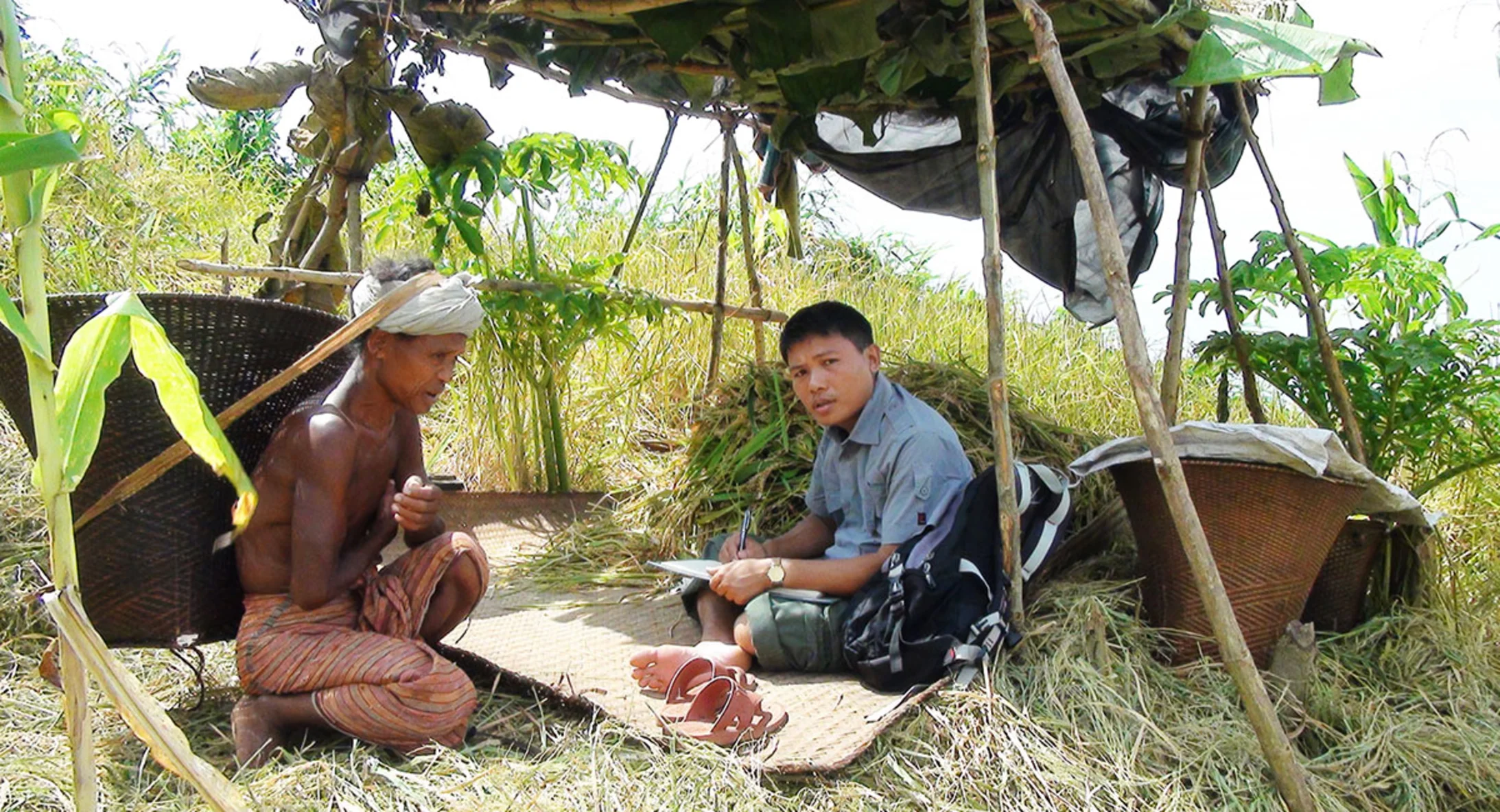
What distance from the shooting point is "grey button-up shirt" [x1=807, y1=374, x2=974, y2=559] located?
3.04 meters

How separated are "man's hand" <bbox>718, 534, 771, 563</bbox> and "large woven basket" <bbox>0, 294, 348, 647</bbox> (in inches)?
53.2

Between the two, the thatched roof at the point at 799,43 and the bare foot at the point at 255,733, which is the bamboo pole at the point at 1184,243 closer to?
the thatched roof at the point at 799,43

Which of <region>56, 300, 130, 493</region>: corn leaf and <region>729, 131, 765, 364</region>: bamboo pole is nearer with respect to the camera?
<region>56, 300, 130, 493</region>: corn leaf

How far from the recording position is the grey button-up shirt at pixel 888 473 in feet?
9.98

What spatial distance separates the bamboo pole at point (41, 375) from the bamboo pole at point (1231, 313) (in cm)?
333

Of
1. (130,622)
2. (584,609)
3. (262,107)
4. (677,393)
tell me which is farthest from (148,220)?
(130,622)

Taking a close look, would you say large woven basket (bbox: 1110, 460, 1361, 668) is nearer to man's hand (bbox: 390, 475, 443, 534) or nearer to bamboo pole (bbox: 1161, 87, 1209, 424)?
bamboo pole (bbox: 1161, 87, 1209, 424)

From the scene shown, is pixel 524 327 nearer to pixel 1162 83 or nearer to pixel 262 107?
pixel 262 107

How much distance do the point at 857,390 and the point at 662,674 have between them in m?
0.98

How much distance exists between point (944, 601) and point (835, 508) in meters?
0.78

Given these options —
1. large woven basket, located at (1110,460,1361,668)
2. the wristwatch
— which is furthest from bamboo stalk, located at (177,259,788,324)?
large woven basket, located at (1110,460,1361,668)

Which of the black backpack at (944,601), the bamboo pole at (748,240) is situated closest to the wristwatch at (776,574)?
the black backpack at (944,601)

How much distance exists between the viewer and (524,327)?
16.4 ft

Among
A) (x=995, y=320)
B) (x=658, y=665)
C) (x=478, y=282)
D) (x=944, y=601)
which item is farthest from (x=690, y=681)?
(x=478, y=282)
